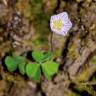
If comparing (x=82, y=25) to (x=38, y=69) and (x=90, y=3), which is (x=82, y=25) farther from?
(x=38, y=69)

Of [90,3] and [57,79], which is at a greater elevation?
[90,3]

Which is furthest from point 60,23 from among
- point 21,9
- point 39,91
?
point 39,91

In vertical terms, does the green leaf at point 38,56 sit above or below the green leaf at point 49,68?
above

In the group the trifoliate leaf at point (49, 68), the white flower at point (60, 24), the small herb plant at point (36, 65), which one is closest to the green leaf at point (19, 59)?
the small herb plant at point (36, 65)

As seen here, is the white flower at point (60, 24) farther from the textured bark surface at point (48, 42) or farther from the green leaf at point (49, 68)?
the green leaf at point (49, 68)

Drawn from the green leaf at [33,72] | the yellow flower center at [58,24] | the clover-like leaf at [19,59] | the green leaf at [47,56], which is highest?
the yellow flower center at [58,24]

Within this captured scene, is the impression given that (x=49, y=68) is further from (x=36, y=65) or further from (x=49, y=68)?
(x=36, y=65)
